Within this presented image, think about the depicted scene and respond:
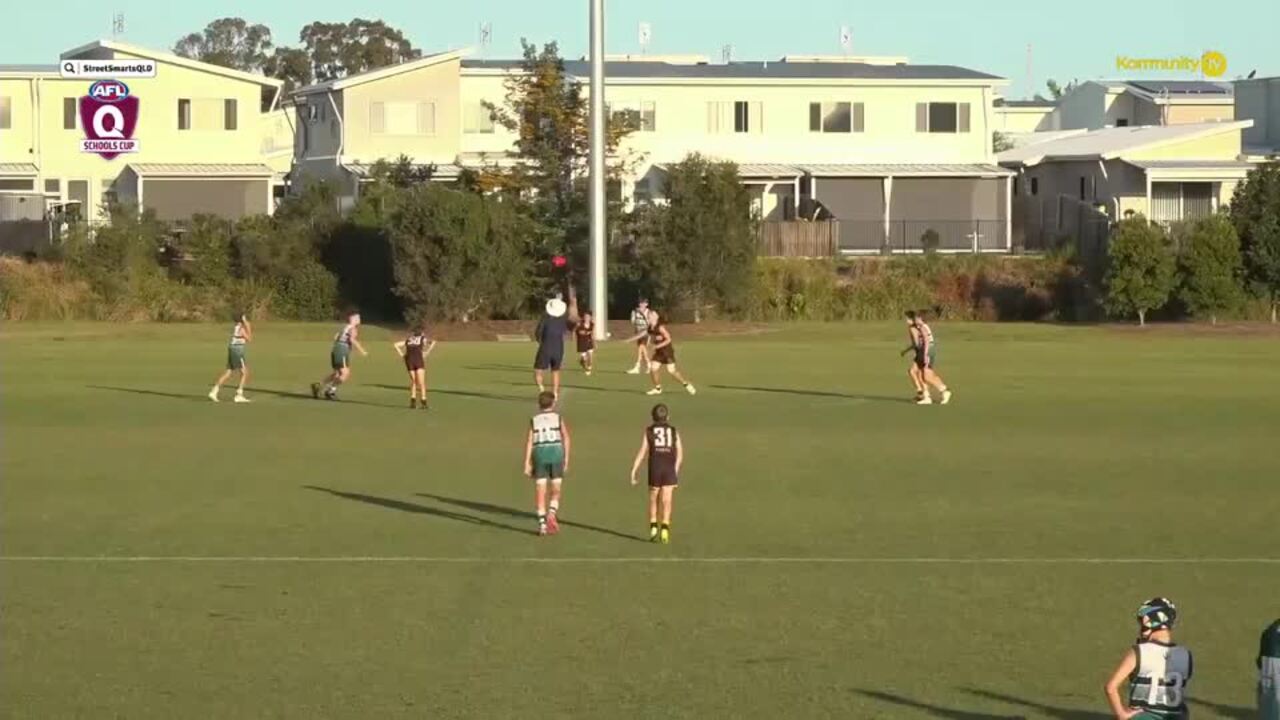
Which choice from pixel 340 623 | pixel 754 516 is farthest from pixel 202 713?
pixel 754 516

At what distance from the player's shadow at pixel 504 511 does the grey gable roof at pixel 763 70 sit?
56399mm

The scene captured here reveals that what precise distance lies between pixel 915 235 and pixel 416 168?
706 inches

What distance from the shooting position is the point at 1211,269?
5909cm

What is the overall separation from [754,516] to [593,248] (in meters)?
31.7

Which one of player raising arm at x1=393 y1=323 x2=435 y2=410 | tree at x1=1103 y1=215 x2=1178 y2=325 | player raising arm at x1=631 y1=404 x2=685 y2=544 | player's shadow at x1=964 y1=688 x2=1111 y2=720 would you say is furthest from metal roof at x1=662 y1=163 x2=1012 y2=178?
player's shadow at x1=964 y1=688 x2=1111 y2=720

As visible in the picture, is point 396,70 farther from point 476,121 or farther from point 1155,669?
point 1155,669

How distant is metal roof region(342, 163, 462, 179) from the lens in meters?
74.6

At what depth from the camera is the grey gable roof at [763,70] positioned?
79688mm

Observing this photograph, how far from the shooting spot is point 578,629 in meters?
16.0

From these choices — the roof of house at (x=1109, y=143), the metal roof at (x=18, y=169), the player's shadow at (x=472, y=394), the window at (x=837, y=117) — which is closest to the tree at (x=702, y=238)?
the player's shadow at (x=472, y=394)

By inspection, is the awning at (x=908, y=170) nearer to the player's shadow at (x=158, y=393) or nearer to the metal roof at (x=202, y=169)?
the metal roof at (x=202, y=169)

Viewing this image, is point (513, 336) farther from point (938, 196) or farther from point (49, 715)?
point (49, 715)

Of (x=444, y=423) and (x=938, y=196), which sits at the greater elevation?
(x=938, y=196)

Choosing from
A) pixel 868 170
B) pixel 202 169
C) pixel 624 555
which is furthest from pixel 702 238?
pixel 624 555
